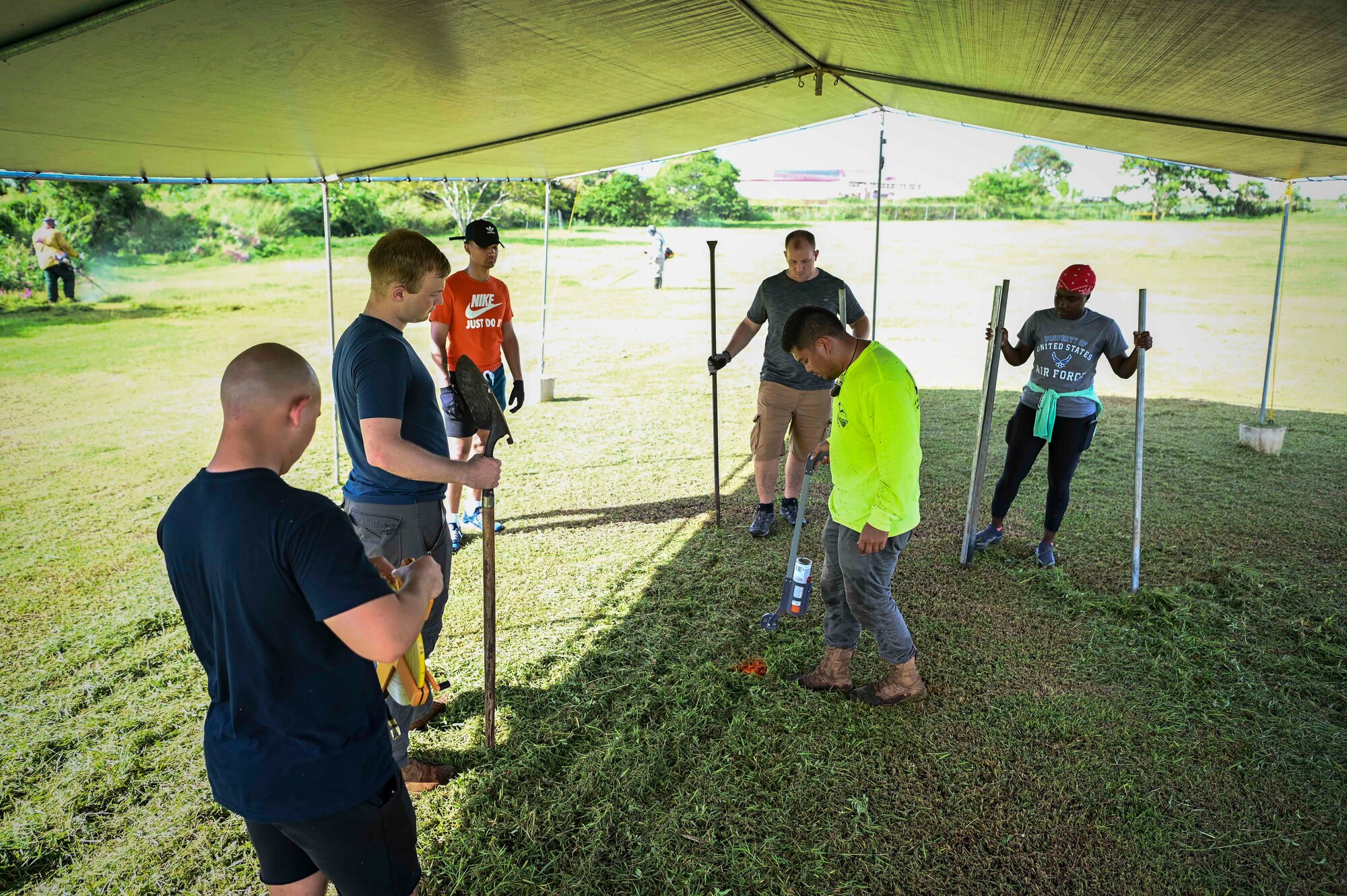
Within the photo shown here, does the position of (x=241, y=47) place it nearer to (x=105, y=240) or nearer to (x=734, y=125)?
(x=734, y=125)

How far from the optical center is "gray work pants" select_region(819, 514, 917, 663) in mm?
3121

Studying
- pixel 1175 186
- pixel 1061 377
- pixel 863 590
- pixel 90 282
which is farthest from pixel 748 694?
pixel 1175 186

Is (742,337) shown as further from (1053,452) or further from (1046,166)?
(1046,166)

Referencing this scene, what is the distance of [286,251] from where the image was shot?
24.8 meters

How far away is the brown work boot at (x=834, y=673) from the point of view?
352 centimetres

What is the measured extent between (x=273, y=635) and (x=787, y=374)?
4020 mm

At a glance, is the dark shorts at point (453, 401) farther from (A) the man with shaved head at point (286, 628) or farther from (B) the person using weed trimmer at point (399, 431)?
(A) the man with shaved head at point (286, 628)

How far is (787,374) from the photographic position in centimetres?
505

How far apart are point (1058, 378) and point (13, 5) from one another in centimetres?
497

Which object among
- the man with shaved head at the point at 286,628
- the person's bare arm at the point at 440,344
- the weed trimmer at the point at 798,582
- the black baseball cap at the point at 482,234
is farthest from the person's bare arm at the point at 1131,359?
the man with shaved head at the point at 286,628

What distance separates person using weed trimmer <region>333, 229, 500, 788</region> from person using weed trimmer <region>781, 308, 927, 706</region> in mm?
1420

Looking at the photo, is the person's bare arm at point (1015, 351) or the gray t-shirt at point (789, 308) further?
the gray t-shirt at point (789, 308)

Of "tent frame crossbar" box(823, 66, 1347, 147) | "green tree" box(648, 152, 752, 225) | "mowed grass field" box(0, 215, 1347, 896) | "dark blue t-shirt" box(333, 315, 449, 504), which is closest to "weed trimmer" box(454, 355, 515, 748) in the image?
"dark blue t-shirt" box(333, 315, 449, 504)

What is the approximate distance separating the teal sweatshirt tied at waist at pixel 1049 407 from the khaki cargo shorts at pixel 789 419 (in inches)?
51.0
